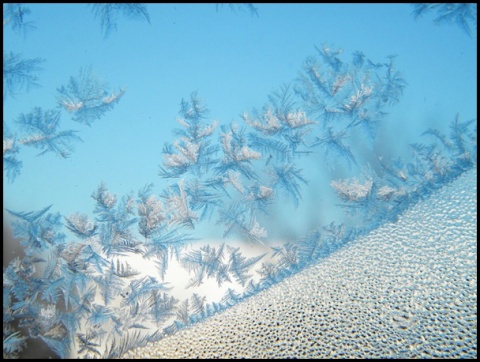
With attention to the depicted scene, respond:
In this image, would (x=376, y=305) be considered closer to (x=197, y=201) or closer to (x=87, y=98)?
(x=197, y=201)

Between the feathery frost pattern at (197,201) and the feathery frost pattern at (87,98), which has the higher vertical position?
the feathery frost pattern at (87,98)

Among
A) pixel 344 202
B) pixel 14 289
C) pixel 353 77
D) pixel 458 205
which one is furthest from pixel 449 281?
pixel 14 289

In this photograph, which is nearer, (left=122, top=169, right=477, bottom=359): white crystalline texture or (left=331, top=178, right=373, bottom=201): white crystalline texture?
(left=122, top=169, right=477, bottom=359): white crystalline texture

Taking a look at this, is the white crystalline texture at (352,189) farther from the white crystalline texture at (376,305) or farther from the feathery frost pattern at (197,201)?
the white crystalline texture at (376,305)

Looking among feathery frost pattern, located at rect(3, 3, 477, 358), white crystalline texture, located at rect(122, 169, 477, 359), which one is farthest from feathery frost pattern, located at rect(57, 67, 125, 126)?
white crystalline texture, located at rect(122, 169, 477, 359)

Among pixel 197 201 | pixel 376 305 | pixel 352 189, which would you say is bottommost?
pixel 376 305

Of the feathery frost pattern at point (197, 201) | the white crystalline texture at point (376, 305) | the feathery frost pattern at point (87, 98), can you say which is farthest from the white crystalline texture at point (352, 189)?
the feathery frost pattern at point (87, 98)

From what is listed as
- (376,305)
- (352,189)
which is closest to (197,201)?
(352,189)

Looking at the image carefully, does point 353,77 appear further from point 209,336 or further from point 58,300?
point 58,300

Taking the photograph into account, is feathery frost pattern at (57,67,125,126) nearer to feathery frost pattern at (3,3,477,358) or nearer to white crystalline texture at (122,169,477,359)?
feathery frost pattern at (3,3,477,358)

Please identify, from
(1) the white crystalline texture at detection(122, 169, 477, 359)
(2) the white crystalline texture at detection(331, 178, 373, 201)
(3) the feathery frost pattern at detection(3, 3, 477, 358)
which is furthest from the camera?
(2) the white crystalline texture at detection(331, 178, 373, 201)

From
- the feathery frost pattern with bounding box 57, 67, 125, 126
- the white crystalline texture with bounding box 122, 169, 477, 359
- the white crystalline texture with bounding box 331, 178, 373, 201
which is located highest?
the feathery frost pattern with bounding box 57, 67, 125, 126

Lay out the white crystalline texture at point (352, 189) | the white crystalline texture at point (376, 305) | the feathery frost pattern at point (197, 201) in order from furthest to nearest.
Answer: the white crystalline texture at point (352, 189)
the feathery frost pattern at point (197, 201)
the white crystalline texture at point (376, 305)
